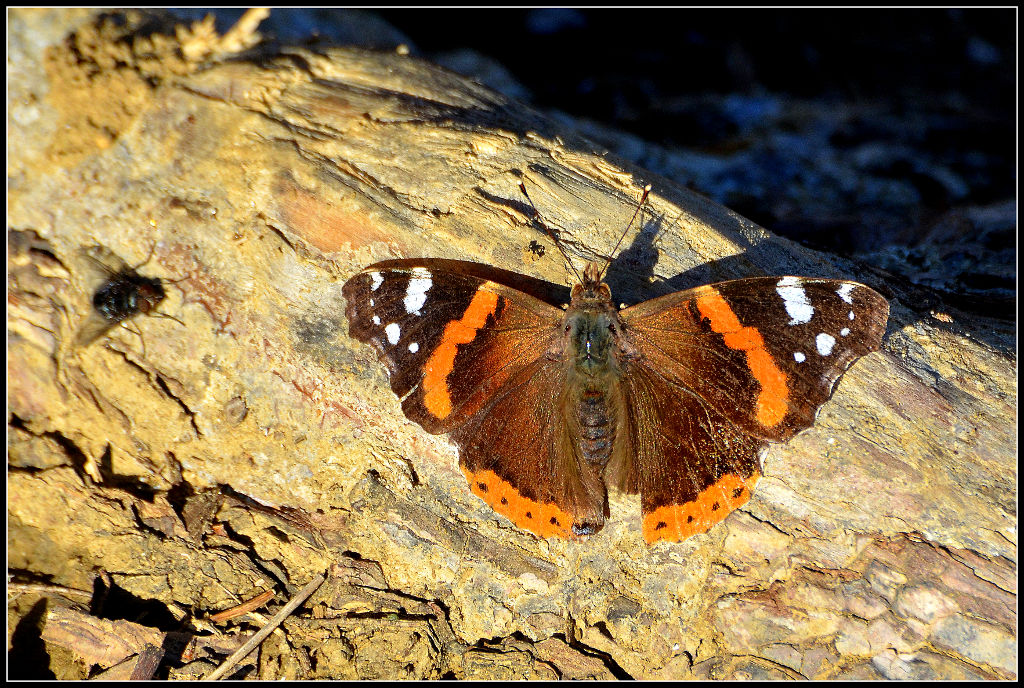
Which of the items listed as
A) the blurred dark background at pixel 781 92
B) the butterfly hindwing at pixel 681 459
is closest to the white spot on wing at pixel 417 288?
the butterfly hindwing at pixel 681 459

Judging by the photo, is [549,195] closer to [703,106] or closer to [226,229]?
[226,229]

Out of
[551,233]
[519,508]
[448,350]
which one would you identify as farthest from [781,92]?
[519,508]

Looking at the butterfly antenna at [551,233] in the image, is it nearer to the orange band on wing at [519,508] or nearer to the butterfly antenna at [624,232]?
the butterfly antenna at [624,232]

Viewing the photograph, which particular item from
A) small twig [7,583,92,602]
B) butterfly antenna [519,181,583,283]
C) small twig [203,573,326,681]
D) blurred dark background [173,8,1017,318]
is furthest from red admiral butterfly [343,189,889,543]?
blurred dark background [173,8,1017,318]

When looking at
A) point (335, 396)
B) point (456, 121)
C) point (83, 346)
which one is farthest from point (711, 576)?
point (83, 346)

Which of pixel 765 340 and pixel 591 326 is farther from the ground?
pixel 765 340

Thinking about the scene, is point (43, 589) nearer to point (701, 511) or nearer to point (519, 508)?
point (519, 508)

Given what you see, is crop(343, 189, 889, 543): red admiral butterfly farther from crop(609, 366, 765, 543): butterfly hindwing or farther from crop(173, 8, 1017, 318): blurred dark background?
crop(173, 8, 1017, 318): blurred dark background
